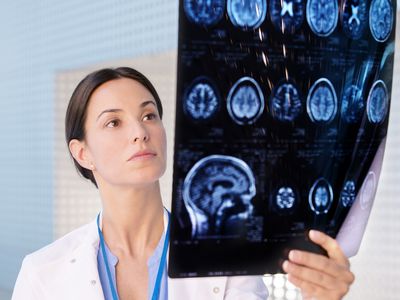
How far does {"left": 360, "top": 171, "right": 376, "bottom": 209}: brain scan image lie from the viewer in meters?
0.71

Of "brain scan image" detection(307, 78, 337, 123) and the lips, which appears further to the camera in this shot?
the lips

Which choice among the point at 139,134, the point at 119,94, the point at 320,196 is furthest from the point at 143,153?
the point at 320,196

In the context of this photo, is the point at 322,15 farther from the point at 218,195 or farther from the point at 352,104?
the point at 218,195

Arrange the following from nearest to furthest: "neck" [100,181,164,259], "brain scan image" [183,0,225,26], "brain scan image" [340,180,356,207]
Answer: "brain scan image" [183,0,225,26] → "brain scan image" [340,180,356,207] → "neck" [100,181,164,259]

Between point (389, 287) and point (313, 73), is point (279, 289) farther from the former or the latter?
point (313, 73)

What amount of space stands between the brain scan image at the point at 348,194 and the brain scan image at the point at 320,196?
0.02 m

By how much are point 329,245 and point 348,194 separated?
7 cm

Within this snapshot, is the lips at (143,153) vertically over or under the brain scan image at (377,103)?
under

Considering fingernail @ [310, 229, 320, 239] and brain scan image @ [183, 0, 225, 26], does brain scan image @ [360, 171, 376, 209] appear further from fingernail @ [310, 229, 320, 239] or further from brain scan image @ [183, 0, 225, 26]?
brain scan image @ [183, 0, 225, 26]

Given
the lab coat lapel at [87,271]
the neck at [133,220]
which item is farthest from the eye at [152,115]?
the lab coat lapel at [87,271]

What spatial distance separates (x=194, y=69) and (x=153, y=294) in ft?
1.39

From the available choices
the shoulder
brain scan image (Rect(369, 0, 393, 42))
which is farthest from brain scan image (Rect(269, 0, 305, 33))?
the shoulder

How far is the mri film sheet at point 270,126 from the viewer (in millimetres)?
582

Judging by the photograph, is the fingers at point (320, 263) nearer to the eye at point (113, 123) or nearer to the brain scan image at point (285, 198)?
the brain scan image at point (285, 198)
